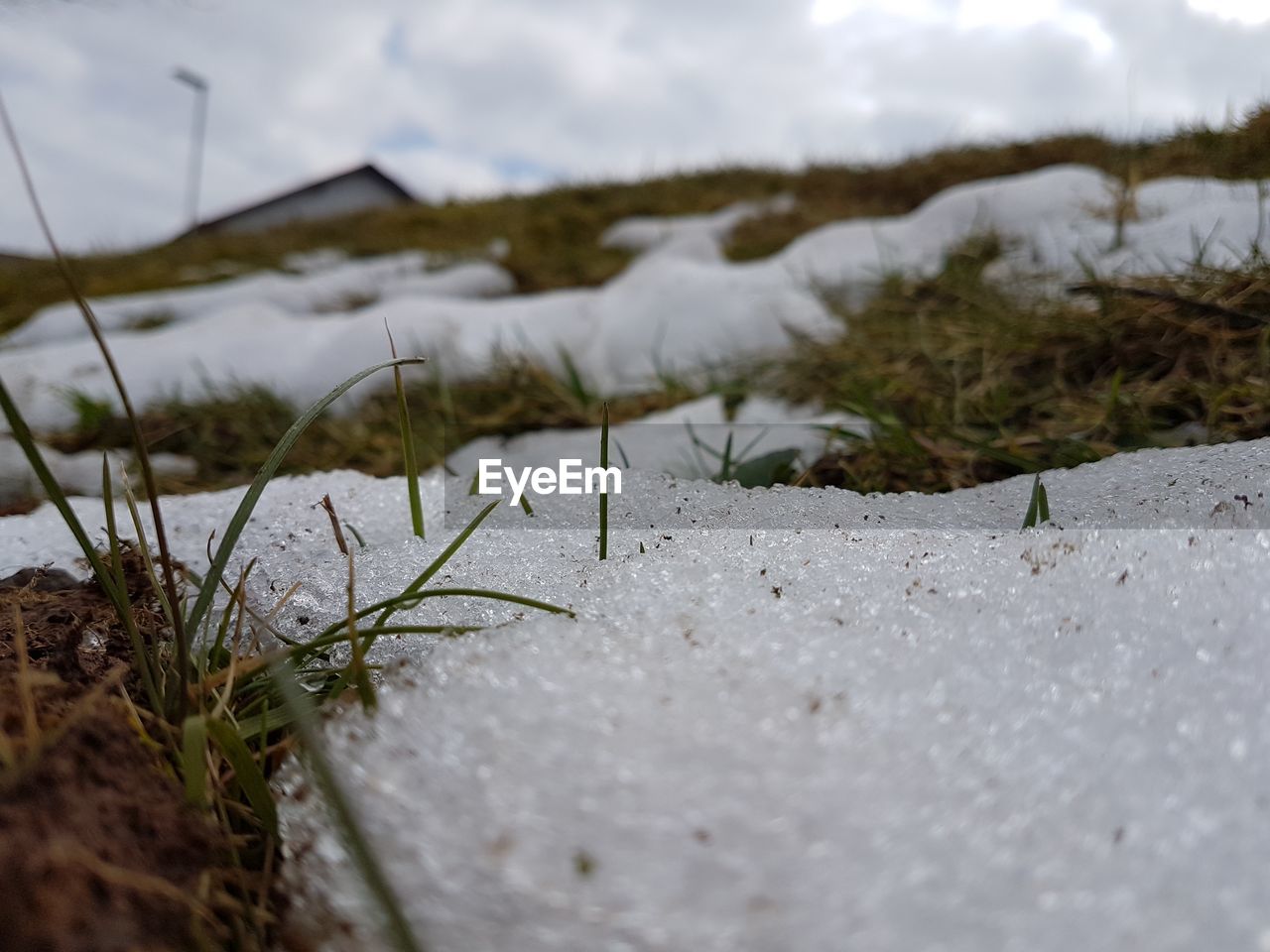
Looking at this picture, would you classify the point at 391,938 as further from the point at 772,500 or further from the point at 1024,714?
the point at 772,500

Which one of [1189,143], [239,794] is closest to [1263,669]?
[239,794]

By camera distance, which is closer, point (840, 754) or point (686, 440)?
point (840, 754)

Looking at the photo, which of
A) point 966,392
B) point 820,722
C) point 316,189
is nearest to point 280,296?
point 966,392

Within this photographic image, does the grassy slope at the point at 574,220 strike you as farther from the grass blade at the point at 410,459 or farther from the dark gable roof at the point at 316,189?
the dark gable roof at the point at 316,189

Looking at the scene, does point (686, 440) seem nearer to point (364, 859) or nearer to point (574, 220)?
point (364, 859)

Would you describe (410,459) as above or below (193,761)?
above

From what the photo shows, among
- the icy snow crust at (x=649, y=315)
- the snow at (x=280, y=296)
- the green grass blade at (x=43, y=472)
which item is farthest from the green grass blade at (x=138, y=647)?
the snow at (x=280, y=296)
